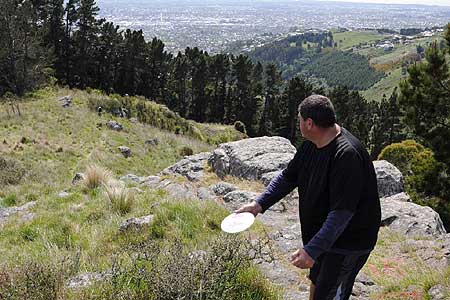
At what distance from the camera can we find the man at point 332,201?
107 inches

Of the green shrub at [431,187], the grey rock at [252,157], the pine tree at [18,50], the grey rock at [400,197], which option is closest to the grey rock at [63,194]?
the grey rock at [252,157]

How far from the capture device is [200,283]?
10.1 ft

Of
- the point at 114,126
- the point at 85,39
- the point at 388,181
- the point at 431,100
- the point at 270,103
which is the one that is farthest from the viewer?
the point at 270,103

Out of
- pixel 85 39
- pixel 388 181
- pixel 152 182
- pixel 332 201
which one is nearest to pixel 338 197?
pixel 332 201

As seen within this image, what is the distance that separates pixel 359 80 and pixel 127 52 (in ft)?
505

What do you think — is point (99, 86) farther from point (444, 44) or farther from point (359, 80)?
point (359, 80)

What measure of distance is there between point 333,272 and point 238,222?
0.73 meters

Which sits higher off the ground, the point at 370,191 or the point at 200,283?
the point at 370,191

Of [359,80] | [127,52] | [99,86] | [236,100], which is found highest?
[127,52]

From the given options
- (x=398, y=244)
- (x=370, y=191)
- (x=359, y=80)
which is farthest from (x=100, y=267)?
(x=359, y=80)

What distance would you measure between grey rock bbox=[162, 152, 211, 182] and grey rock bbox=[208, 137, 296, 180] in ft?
1.15

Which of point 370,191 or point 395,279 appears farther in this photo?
point 395,279

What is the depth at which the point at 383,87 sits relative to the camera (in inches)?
6481

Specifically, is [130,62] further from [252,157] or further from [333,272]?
[333,272]
